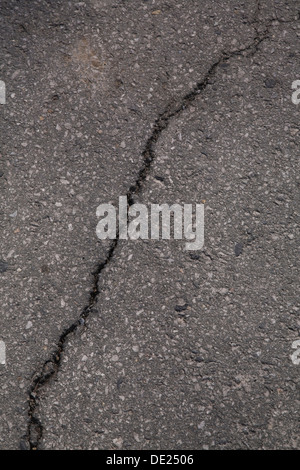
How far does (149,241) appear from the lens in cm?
245

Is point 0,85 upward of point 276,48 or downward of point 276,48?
downward

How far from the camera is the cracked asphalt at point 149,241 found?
2.28m

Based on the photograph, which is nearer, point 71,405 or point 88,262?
point 71,405

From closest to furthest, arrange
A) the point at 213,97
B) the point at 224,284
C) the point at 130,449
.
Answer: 1. the point at 130,449
2. the point at 224,284
3. the point at 213,97

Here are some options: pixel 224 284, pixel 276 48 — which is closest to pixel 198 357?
pixel 224 284

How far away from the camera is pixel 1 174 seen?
2.53 metres

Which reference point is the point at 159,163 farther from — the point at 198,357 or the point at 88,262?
the point at 198,357

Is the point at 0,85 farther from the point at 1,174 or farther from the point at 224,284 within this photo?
the point at 224,284

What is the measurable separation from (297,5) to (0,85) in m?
1.63

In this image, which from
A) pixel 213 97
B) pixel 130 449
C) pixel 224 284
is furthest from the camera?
pixel 213 97

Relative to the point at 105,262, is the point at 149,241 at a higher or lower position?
higher

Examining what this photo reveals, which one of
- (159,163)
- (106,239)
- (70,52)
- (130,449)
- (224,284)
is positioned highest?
(70,52)

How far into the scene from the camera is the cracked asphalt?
2283 millimetres

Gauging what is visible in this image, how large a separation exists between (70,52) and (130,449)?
6.52 feet
